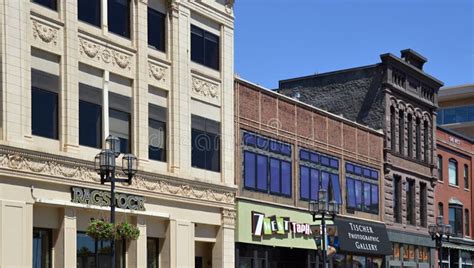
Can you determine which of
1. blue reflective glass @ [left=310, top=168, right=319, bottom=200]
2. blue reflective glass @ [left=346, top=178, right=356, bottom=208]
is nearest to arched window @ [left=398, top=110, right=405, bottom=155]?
blue reflective glass @ [left=346, top=178, right=356, bottom=208]

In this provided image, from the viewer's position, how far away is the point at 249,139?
38.6 m

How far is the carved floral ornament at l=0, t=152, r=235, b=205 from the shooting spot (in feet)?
86.0

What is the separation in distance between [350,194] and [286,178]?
6.90 metres

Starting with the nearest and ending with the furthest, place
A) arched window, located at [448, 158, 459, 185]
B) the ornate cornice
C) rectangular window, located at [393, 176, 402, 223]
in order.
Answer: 1. the ornate cornice
2. rectangular window, located at [393, 176, 402, 223]
3. arched window, located at [448, 158, 459, 185]

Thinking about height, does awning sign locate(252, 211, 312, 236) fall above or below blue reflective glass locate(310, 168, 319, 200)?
below

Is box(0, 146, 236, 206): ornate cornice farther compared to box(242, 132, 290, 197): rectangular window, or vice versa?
box(242, 132, 290, 197): rectangular window

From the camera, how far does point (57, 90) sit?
28391 millimetres

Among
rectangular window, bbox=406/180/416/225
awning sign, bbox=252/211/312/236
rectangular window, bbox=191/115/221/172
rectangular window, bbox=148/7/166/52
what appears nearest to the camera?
rectangular window, bbox=148/7/166/52

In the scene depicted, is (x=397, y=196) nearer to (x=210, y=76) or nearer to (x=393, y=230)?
(x=393, y=230)

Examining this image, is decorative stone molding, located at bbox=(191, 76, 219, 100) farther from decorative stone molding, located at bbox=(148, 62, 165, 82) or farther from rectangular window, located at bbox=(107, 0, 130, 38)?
rectangular window, located at bbox=(107, 0, 130, 38)

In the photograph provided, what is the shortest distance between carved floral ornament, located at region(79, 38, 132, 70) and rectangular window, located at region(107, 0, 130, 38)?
32.7 inches

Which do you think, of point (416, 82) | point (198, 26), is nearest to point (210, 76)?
point (198, 26)

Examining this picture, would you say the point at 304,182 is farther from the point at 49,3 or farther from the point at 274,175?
the point at 49,3

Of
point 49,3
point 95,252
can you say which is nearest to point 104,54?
point 49,3
